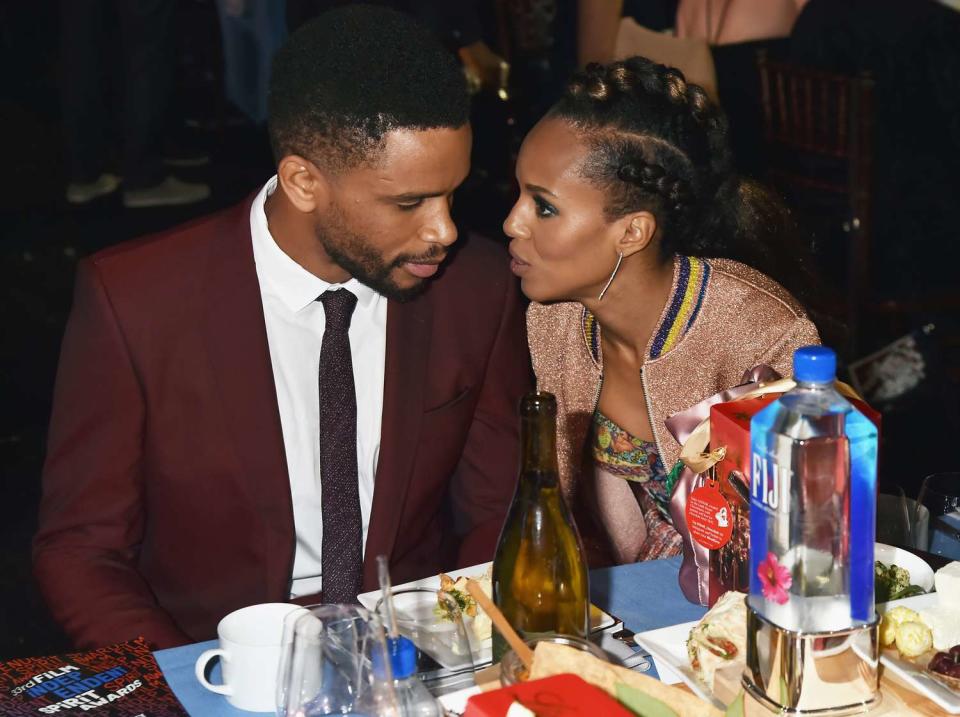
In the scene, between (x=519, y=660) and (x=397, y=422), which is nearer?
(x=519, y=660)

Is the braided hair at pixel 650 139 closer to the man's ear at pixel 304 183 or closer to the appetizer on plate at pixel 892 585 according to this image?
the man's ear at pixel 304 183

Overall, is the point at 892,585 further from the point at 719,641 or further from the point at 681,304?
the point at 681,304

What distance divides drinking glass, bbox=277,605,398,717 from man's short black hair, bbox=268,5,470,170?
0.90 meters

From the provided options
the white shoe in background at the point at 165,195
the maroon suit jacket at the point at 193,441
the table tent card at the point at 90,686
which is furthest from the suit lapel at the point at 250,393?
the white shoe in background at the point at 165,195

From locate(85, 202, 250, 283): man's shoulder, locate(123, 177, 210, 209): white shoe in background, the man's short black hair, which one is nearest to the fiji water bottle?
the man's short black hair

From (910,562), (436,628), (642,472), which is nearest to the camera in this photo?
(436,628)

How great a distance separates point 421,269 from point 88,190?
17.3ft

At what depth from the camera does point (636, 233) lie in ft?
7.64

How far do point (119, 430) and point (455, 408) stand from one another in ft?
1.76

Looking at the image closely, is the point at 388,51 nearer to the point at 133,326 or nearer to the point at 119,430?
the point at 133,326

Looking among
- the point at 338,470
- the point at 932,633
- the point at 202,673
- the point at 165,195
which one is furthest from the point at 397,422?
the point at 165,195

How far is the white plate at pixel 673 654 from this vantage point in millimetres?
1441

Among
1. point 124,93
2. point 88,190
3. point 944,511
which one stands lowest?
point 88,190

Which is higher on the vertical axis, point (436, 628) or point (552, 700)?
point (552, 700)
